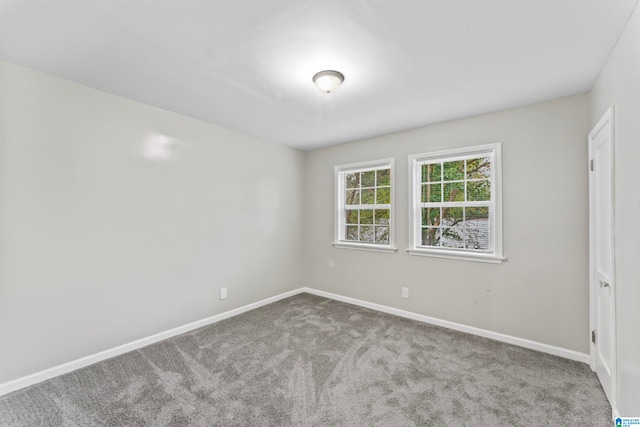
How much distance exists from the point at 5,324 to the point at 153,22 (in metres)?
2.40

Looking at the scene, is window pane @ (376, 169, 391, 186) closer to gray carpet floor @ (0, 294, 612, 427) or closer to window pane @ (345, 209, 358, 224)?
window pane @ (345, 209, 358, 224)

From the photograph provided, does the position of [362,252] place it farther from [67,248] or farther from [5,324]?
[5,324]

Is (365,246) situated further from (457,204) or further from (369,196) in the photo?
(457,204)

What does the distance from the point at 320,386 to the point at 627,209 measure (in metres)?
2.30

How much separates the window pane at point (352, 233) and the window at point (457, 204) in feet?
3.19

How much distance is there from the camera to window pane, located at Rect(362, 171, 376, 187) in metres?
4.18

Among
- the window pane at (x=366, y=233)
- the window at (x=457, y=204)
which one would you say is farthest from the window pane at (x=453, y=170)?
the window pane at (x=366, y=233)

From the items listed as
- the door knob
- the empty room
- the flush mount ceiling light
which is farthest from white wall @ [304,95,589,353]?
the flush mount ceiling light

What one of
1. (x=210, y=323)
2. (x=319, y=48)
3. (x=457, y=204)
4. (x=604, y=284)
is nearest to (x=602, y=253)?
(x=604, y=284)

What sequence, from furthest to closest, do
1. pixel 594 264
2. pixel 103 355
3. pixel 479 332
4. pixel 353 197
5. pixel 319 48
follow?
1. pixel 353 197
2. pixel 479 332
3. pixel 103 355
4. pixel 594 264
5. pixel 319 48

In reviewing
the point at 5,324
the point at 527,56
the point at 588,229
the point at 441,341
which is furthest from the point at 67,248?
the point at 588,229

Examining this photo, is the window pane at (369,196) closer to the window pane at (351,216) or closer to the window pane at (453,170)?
the window pane at (351,216)

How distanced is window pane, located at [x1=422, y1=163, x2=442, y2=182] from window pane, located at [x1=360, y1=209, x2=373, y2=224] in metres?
0.93

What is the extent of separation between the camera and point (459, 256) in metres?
3.23
